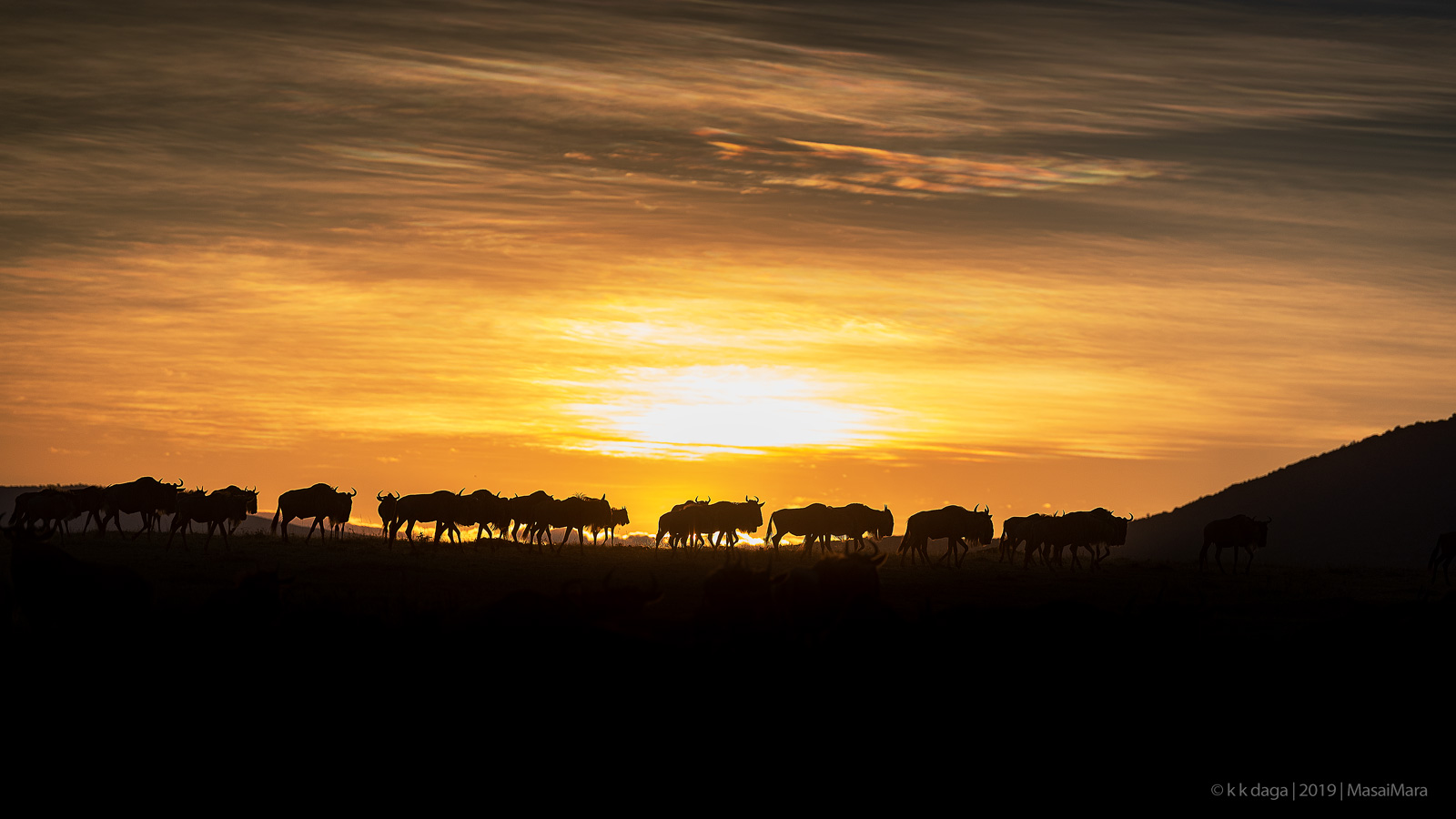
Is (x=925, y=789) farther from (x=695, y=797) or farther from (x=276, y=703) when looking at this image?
(x=276, y=703)

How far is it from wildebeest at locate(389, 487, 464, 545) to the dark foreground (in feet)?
101

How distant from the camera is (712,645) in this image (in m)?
12.3

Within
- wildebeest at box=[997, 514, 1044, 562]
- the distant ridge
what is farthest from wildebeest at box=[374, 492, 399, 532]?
the distant ridge

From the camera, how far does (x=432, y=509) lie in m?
46.1

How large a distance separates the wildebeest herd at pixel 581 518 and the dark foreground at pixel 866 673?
27.7 metres

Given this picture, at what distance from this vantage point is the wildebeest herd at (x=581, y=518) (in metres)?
41.0

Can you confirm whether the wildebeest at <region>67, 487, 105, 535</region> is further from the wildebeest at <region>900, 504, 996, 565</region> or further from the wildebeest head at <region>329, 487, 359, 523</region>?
the wildebeest at <region>900, 504, 996, 565</region>

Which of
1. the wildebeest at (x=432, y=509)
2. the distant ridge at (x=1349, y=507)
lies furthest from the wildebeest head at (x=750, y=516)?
the distant ridge at (x=1349, y=507)

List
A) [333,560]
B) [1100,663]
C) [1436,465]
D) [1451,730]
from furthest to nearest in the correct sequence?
[1436,465] < [333,560] < [1100,663] < [1451,730]

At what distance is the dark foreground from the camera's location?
36.5 feet

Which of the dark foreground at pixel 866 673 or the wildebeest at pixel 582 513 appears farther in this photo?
the wildebeest at pixel 582 513

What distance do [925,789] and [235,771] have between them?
253 inches

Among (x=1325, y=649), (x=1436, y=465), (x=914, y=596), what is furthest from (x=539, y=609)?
(x=1436, y=465)

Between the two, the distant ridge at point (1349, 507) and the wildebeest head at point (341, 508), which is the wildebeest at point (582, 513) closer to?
the wildebeest head at point (341, 508)
